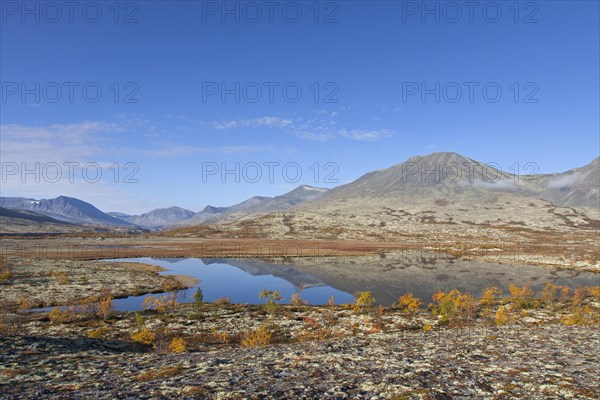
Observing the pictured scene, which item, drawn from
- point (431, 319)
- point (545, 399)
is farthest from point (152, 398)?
point (431, 319)

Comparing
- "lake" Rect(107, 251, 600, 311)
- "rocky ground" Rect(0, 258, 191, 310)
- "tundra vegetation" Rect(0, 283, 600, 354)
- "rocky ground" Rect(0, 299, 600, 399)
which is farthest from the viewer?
"lake" Rect(107, 251, 600, 311)

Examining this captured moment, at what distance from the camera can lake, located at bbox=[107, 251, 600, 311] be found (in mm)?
52250

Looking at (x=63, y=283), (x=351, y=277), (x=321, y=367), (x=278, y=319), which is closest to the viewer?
(x=321, y=367)

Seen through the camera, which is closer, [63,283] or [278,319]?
[278,319]

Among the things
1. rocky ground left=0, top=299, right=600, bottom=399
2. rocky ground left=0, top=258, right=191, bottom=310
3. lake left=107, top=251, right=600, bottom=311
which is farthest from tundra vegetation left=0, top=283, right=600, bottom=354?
lake left=107, top=251, right=600, bottom=311

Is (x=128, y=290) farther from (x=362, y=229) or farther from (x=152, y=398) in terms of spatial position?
(x=362, y=229)

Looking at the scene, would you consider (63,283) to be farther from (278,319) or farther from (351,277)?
(351,277)

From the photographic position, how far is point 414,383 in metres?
12.8

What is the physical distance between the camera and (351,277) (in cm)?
6731

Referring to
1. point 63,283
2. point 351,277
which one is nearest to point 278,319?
point 351,277

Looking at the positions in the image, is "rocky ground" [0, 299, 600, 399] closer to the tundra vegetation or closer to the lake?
the tundra vegetation

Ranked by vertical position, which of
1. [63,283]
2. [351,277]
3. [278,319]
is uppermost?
[63,283]

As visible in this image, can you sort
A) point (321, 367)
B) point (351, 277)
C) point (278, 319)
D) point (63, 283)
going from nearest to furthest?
point (321, 367) < point (278, 319) < point (63, 283) < point (351, 277)

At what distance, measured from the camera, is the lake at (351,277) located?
52250 mm
